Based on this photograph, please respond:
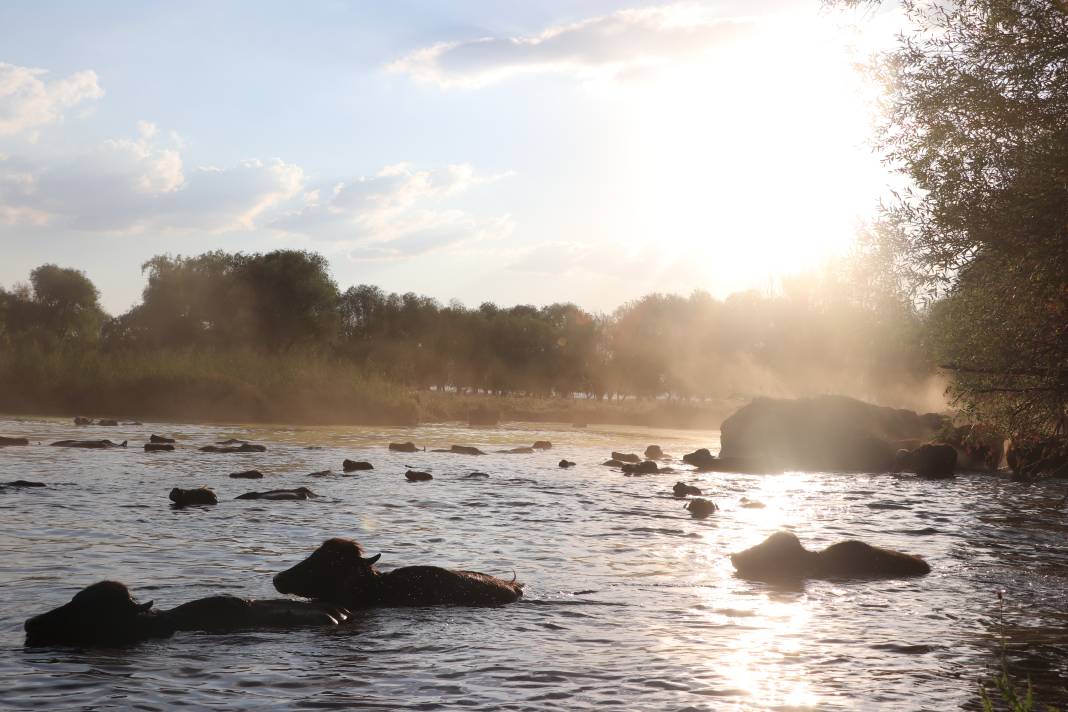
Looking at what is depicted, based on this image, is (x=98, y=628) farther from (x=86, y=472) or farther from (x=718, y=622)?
(x=86, y=472)

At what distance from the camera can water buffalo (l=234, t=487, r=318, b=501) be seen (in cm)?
2456

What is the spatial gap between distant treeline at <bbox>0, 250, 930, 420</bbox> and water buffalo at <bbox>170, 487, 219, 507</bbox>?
62.7 meters

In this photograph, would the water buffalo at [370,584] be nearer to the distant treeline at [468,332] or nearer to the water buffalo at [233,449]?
the water buffalo at [233,449]

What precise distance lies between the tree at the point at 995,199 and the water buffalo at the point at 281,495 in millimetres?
15357

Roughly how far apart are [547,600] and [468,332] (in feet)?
341

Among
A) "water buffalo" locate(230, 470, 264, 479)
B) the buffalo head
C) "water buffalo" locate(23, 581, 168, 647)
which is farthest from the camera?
"water buffalo" locate(230, 470, 264, 479)

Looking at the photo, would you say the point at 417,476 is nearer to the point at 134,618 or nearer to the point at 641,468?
the point at 641,468

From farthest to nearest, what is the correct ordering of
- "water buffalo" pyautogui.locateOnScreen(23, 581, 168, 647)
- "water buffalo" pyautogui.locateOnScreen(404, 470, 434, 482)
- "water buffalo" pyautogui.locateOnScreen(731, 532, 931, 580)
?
"water buffalo" pyautogui.locateOnScreen(404, 470, 434, 482)
"water buffalo" pyautogui.locateOnScreen(731, 532, 931, 580)
"water buffalo" pyautogui.locateOnScreen(23, 581, 168, 647)

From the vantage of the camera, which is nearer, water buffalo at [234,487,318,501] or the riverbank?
water buffalo at [234,487,318,501]

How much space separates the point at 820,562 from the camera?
54.2 ft

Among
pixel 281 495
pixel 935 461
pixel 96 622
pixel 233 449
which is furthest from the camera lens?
pixel 233 449

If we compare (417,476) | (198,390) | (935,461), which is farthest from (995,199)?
(198,390)

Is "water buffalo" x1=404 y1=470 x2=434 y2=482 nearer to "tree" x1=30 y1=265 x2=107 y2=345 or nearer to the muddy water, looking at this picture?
the muddy water

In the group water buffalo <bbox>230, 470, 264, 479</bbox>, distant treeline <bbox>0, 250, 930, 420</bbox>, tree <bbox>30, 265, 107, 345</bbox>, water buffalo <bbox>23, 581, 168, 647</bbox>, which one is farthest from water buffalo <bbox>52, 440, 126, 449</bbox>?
tree <bbox>30, 265, 107, 345</bbox>
